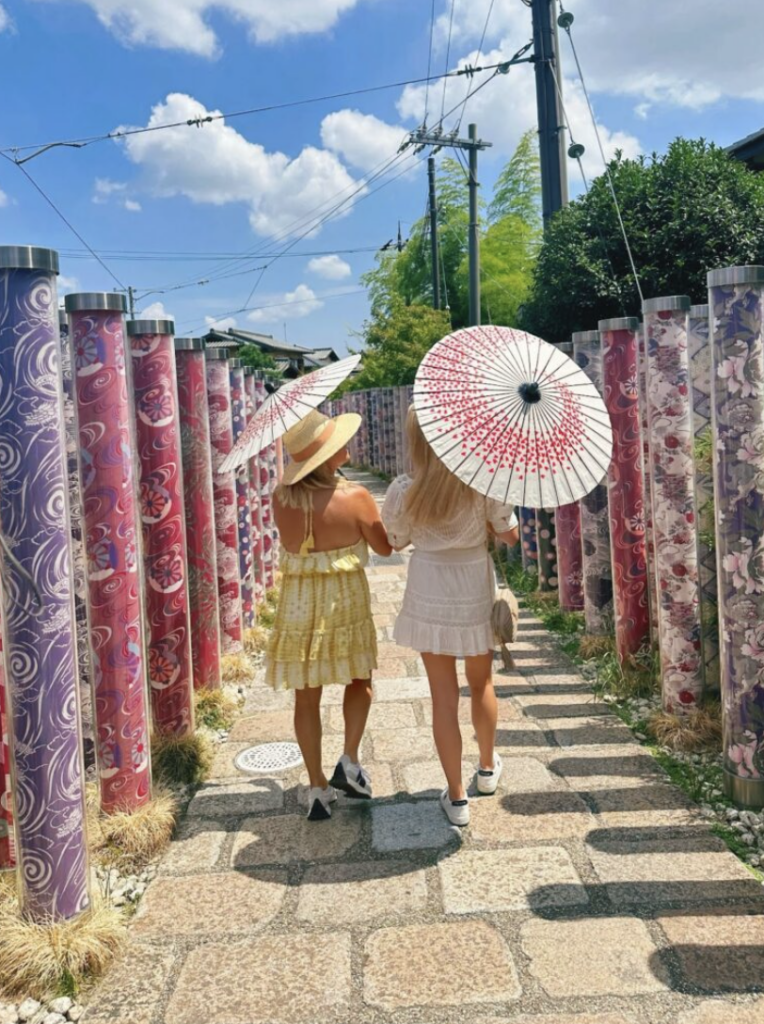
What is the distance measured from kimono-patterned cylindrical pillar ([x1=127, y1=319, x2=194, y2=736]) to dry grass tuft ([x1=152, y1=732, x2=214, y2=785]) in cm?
8

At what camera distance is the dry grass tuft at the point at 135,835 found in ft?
10.0

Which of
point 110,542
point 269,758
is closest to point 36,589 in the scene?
point 110,542

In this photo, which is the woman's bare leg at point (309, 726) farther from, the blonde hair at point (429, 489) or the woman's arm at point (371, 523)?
the blonde hair at point (429, 489)

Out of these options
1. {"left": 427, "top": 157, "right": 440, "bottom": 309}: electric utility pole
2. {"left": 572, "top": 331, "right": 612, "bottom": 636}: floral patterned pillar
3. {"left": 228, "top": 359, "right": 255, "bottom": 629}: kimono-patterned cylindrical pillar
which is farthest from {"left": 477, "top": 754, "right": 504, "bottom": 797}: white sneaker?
{"left": 427, "top": 157, "right": 440, "bottom": 309}: electric utility pole

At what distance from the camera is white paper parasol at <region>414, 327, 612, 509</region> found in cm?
266

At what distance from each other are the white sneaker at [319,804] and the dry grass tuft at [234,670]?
1855mm

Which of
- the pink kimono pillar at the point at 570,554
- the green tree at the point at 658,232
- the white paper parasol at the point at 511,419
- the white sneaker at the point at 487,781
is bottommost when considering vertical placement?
the white sneaker at the point at 487,781

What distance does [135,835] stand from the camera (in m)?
3.11

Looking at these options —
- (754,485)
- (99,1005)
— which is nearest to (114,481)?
(99,1005)

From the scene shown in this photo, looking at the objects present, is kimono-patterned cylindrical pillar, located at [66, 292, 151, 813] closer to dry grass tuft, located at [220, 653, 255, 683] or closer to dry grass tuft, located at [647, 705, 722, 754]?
dry grass tuft, located at [220, 653, 255, 683]

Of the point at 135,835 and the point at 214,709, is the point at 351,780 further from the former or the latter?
the point at 214,709

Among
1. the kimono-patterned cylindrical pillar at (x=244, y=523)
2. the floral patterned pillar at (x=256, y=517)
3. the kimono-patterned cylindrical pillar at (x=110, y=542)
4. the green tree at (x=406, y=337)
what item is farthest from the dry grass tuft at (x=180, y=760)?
the green tree at (x=406, y=337)

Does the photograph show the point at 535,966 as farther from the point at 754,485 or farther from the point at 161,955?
the point at 754,485

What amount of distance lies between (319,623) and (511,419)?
114cm
